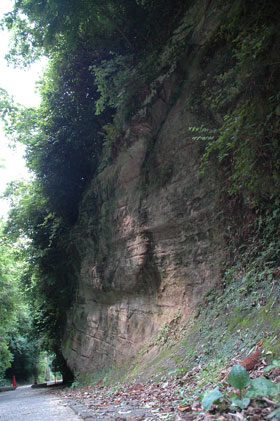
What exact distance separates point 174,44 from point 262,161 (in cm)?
435

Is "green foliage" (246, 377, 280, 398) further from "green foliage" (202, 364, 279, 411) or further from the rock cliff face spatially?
the rock cliff face

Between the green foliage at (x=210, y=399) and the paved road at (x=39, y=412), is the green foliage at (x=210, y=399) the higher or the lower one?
the higher one

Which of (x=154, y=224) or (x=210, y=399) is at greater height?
(x=154, y=224)

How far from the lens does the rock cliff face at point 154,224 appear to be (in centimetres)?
725

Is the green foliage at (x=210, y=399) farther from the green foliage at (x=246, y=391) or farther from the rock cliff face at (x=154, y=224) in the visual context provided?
the rock cliff face at (x=154, y=224)

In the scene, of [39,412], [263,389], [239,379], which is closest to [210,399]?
[239,379]

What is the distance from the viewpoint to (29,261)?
15070 millimetres

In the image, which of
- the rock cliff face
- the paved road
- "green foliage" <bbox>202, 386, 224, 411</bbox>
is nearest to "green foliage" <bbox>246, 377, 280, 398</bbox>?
"green foliage" <bbox>202, 386, 224, 411</bbox>

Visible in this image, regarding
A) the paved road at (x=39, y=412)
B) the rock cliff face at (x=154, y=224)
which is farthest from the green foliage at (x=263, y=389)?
the rock cliff face at (x=154, y=224)

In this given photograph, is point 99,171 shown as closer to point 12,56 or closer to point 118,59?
point 118,59

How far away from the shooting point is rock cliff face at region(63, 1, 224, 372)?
7250mm

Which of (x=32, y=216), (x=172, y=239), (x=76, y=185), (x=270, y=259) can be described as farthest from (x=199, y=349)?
(x=32, y=216)

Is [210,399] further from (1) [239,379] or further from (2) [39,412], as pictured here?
(2) [39,412]

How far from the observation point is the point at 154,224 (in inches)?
328
